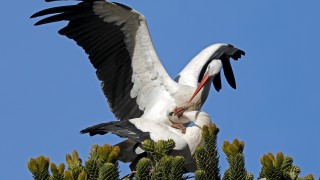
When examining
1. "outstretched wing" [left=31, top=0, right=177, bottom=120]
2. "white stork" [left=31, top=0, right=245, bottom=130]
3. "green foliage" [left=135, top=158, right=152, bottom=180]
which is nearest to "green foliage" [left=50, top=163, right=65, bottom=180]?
"green foliage" [left=135, top=158, right=152, bottom=180]

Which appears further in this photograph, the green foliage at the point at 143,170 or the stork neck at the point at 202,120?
the stork neck at the point at 202,120

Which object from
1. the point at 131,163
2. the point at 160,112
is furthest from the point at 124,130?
the point at 160,112

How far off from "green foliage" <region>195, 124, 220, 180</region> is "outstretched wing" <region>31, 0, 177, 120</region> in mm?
5205

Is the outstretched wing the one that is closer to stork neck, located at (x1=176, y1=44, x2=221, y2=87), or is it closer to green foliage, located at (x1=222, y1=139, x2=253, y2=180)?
stork neck, located at (x1=176, y1=44, x2=221, y2=87)

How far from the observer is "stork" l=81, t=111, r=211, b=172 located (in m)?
12.1

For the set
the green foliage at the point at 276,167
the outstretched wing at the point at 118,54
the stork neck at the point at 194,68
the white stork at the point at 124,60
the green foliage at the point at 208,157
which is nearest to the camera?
the green foliage at the point at 276,167

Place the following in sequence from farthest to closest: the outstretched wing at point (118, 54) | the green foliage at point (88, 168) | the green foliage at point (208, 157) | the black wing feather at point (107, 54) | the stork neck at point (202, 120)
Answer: the black wing feather at point (107, 54), the outstretched wing at point (118, 54), the stork neck at point (202, 120), the green foliage at point (208, 157), the green foliage at point (88, 168)

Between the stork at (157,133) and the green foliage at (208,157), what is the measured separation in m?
2.66

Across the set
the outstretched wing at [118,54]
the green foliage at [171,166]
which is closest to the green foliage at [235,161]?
the green foliage at [171,166]

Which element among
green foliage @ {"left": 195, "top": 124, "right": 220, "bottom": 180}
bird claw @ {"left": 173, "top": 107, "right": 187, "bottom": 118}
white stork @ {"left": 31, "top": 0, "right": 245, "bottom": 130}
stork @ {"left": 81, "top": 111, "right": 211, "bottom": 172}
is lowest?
green foliage @ {"left": 195, "top": 124, "right": 220, "bottom": 180}

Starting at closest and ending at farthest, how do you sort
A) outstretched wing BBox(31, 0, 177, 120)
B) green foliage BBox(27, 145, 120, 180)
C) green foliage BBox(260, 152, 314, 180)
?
green foliage BBox(27, 145, 120, 180)
green foliage BBox(260, 152, 314, 180)
outstretched wing BBox(31, 0, 177, 120)

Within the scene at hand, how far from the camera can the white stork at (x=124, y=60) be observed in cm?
1431

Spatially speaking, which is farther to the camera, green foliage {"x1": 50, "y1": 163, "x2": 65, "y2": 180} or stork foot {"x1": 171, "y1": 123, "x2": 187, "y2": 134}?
stork foot {"x1": 171, "y1": 123, "x2": 187, "y2": 134}

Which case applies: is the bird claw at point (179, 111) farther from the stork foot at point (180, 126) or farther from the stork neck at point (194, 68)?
the stork neck at point (194, 68)
